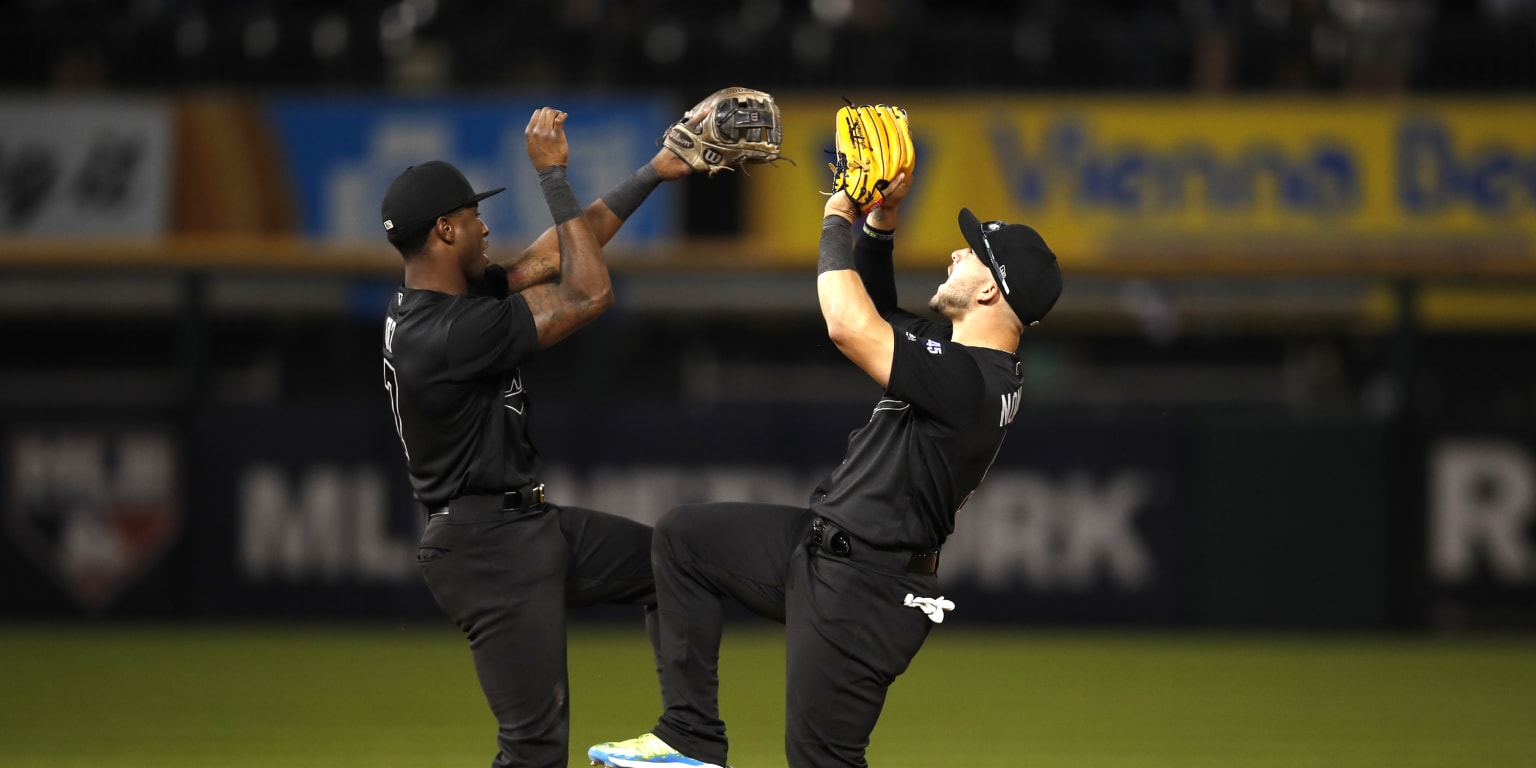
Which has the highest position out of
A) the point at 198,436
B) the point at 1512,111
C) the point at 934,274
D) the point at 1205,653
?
the point at 1512,111

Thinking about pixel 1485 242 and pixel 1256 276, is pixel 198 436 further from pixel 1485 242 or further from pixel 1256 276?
pixel 1485 242

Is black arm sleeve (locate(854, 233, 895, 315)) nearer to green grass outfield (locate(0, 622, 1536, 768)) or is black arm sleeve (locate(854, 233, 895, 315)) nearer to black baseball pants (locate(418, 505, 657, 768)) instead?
black baseball pants (locate(418, 505, 657, 768))

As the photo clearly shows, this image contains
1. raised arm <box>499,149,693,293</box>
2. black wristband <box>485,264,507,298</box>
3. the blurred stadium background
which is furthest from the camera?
the blurred stadium background

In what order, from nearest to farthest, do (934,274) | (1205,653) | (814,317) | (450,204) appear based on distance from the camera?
(450,204), (1205,653), (934,274), (814,317)

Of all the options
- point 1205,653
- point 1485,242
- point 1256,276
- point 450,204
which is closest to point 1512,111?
point 1485,242

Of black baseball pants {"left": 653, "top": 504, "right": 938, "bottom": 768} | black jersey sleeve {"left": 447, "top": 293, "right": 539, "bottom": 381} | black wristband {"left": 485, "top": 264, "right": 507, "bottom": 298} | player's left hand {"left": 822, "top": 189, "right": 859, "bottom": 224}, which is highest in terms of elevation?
player's left hand {"left": 822, "top": 189, "right": 859, "bottom": 224}

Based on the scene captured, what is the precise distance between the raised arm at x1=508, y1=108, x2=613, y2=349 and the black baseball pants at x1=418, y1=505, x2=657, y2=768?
608 mm

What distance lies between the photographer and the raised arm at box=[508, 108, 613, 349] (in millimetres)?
5137

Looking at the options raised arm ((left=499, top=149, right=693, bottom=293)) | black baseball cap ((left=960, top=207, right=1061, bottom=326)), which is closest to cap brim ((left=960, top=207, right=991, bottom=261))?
black baseball cap ((left=960, top=207, right=1061, bottom=326))

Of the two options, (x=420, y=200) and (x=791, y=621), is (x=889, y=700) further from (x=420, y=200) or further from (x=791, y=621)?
(x=420, y=200)

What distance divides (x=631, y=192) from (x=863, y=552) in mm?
1334

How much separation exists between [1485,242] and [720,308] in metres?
6.25

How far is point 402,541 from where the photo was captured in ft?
36.1

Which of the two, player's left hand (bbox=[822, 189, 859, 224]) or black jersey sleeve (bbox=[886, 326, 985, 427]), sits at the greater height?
player's left hand (bbox=[822, 189, 859, 224])
